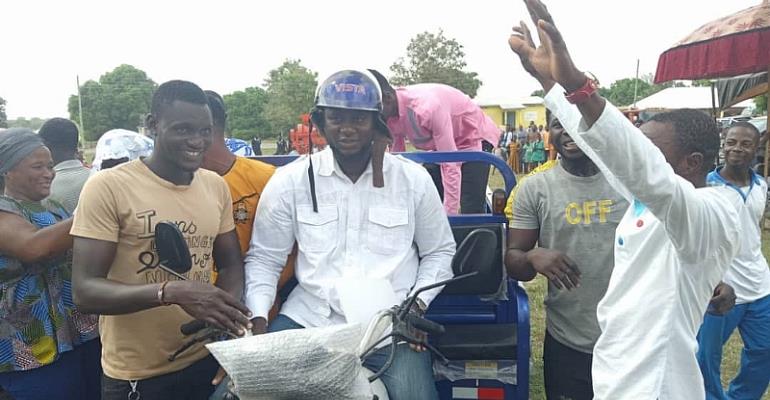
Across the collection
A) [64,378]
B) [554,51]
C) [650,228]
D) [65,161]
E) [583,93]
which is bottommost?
[64,378]

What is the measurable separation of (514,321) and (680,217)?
146 centimetres

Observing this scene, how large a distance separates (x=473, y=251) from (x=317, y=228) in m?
0.84

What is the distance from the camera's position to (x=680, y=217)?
1.66m

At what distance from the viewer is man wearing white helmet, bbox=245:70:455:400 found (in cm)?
262

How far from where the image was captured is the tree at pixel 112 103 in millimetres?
57375

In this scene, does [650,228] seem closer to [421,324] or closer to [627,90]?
[421,324]

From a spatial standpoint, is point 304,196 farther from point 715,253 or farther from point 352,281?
point 715,253

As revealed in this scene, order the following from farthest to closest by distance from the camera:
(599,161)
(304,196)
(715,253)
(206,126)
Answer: (304,196), (206,126), (715,253), (599,161)

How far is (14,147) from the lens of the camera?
2.60 metres

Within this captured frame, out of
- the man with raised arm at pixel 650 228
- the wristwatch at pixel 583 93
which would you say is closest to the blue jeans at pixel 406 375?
the man with raised arm at pixel 650 228

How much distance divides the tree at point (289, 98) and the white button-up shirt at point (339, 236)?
40077 millimetres

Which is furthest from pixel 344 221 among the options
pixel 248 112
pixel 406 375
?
pixel 248 112

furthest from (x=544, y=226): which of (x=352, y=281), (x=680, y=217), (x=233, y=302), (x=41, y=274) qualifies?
(x=41, y=274)

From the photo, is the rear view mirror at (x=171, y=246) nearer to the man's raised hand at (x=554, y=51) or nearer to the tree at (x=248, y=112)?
the man's raised hand at (x=554, y=51)
